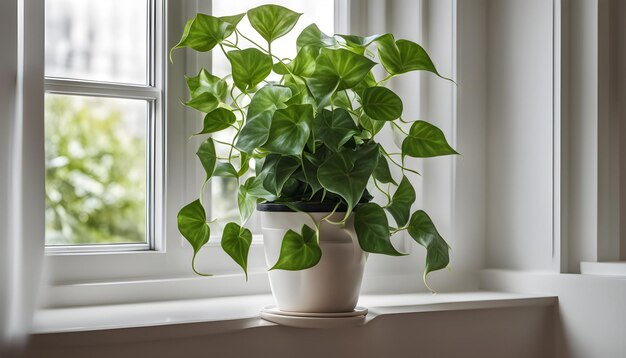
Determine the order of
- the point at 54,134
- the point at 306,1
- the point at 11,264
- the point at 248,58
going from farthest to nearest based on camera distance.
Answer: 1. the point at 306,1
2. the point at 54,134
3. the point at 248,58
4. the point at 11,264

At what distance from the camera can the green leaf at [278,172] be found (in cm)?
124

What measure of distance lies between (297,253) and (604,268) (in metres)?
0.70

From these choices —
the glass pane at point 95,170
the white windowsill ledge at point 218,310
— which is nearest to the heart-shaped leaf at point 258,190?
the white windowsill ledge at point 218,310

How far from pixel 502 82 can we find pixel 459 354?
651 millimetres

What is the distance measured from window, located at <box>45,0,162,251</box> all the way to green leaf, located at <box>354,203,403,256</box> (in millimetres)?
476

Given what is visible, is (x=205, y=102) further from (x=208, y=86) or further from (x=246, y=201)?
(x=246, y=201)

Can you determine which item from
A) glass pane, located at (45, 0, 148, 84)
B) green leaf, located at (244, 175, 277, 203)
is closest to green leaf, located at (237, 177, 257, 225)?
green leaf, located at (244, 175, 277, 203)

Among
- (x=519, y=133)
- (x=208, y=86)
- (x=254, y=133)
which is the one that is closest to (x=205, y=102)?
(x=208, y=86)

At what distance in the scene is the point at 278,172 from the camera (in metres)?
1.25

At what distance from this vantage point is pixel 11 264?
3.56ft

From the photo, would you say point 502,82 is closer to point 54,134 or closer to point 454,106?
point 454,106

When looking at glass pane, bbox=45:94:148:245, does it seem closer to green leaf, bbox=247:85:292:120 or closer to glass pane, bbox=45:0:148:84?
glass pane, bbox=45:0:148:84

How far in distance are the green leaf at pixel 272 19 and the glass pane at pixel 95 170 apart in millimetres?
362

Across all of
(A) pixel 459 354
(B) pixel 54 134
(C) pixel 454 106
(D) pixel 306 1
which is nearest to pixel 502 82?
(C) pixel 454 106
